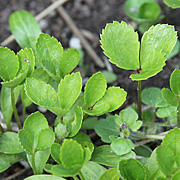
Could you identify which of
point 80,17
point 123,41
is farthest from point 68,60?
point 80,17

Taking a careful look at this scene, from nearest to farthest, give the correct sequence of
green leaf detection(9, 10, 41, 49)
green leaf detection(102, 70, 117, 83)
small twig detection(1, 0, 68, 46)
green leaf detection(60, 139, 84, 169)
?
green leaf detection(60, 139, 84, 169) → green leaf detection(9, 10, 41, 49) → green leaf detection(102, 70, 117, 83) → small twig detection(1, 0, 68, 46)

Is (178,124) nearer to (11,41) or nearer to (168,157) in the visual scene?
(168,157)

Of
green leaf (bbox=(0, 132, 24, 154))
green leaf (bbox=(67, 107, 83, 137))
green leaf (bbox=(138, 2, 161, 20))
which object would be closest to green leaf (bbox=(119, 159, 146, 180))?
green leaf (bbox=(67, 107, 83, 137))

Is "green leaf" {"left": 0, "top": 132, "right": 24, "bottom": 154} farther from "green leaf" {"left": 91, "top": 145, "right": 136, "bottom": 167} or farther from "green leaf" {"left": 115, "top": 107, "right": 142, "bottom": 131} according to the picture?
"green leaf" {"left": 115, "top": 107, "right": 142, "bottom": 131}

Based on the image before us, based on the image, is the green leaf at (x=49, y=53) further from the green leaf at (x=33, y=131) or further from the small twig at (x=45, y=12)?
the small twig at (x=45, y=12)

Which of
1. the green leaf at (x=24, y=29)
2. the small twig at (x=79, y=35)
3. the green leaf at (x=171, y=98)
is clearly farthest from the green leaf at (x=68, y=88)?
the small twig at (x=79, y=35)

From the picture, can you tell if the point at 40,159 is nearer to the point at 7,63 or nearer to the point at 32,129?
the point at 32,129

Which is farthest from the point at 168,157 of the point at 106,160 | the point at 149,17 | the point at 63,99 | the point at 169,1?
the point at 149,17
